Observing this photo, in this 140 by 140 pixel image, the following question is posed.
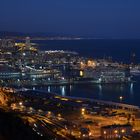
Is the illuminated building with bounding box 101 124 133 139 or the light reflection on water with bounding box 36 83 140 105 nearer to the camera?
the illuminated building with bounding box 101 124 133 139

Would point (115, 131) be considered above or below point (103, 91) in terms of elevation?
above

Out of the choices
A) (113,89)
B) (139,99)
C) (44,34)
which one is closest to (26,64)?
(113,89)

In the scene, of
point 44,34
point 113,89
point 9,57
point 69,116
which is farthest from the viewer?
point 44,34

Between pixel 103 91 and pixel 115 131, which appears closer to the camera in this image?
pixel 115 131

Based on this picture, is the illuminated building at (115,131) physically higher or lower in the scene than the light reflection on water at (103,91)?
higher

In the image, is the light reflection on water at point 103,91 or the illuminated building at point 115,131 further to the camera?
the light reflection on water at point 103,91

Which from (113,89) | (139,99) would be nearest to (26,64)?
(113,89)

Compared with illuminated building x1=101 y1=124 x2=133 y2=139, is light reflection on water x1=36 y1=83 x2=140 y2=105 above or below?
below

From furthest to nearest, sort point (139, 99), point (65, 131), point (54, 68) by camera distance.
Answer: point (54, 68) → point (139, 99) → point (65, 131)

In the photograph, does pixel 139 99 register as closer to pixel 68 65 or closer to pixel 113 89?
pixel 113 89

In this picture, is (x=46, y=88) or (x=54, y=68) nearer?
(x=46, y=88)
